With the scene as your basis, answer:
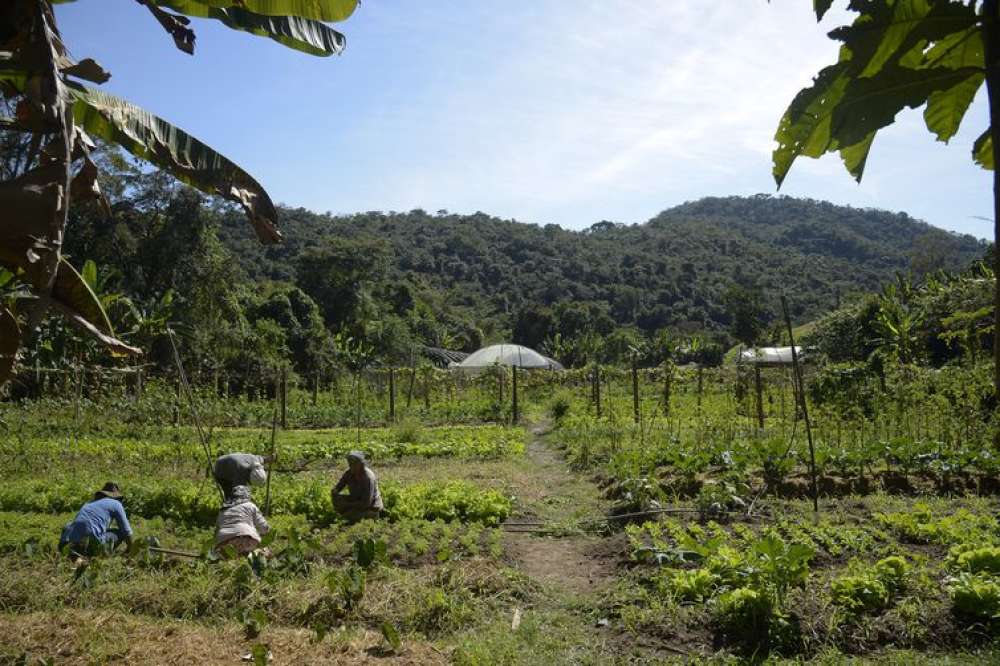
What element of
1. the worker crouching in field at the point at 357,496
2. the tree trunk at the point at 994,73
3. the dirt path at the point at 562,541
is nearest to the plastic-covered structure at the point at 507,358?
the dirt path at the point at 562,541

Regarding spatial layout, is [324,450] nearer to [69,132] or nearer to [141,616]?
[141,616]

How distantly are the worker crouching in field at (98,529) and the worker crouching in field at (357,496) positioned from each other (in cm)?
233

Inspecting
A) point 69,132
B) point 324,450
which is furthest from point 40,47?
point 324,450

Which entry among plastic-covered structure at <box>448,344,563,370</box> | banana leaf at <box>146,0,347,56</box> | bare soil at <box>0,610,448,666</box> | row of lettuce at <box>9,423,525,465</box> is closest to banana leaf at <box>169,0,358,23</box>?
banana leaf at <box>146,0,347,56</box>

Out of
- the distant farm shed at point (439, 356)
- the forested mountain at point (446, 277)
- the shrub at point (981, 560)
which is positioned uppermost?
the forested mountain at point (446, 277)

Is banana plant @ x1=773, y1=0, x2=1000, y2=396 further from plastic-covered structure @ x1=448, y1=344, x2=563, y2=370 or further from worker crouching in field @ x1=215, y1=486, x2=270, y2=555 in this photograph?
plastic-covered structure @ x1=448, y1=344, x2=563, y2=370

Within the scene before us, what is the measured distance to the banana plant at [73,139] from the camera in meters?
2.89

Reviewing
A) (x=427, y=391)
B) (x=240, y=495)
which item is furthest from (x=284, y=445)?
(x=427, y=391)

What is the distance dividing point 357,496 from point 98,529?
279 cm

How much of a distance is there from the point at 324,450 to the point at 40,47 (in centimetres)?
1172

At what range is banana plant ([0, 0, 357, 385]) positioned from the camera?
2895 mm

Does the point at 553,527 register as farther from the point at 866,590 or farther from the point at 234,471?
the point at 866,590

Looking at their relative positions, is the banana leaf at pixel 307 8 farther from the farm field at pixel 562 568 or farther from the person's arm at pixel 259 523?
the person's arm at pixel 259 523

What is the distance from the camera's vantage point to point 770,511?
8062 millimetres
